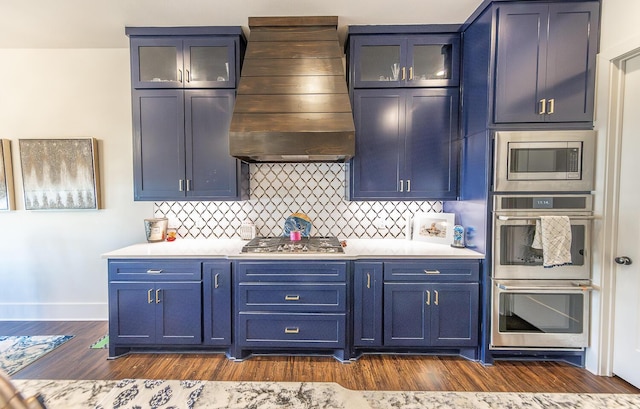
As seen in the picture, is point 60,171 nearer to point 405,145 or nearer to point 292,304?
point 292,304

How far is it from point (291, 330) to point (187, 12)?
110 inches

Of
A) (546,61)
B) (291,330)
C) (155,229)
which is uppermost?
(546,61)

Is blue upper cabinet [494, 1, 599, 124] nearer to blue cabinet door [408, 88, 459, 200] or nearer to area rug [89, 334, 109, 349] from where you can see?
blue cabinet door [408, 88, 459, 200]

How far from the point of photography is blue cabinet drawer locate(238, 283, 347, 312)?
7.68 feet

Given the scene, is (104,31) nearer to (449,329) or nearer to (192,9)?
(192,9)

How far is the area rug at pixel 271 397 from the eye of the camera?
167 centimetres

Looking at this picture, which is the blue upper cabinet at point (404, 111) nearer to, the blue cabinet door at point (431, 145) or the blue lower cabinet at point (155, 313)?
the blue cabinet door at point (431, 145)

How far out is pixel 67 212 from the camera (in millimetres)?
3037

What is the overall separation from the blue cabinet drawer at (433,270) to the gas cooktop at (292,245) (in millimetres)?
466

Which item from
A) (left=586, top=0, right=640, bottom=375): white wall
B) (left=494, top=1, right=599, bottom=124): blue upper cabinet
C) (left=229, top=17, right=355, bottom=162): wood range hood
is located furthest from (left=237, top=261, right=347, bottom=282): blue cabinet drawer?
(left=586, top=0, right=640, bottom=375): white wall

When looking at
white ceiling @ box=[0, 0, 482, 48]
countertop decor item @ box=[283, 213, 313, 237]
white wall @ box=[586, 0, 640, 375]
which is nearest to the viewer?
white wall @ box=[586, 0, 640, 375]

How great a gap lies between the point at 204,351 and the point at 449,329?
2.08 metres

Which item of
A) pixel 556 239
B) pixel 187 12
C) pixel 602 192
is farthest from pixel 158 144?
pixel 602 192

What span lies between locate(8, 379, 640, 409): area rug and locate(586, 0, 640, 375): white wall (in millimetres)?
314
